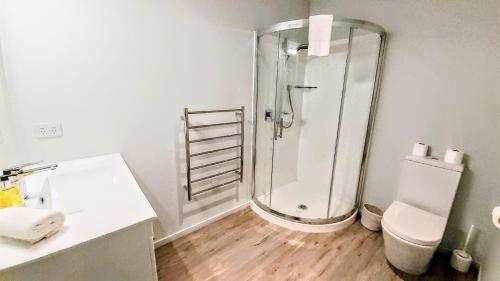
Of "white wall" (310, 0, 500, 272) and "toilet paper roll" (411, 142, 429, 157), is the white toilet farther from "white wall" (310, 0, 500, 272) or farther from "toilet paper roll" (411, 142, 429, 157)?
"white wall" (310, 0, 500, 272)

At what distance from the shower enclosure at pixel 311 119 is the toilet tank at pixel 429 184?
467 mm

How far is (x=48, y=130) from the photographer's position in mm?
1400

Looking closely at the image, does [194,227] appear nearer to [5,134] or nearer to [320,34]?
[5,134]

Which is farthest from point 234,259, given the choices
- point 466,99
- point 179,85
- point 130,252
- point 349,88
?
point 466,99

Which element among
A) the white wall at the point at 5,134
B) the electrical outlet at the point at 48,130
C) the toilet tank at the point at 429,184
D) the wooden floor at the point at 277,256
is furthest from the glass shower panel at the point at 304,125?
the white wall at the point at 5,134

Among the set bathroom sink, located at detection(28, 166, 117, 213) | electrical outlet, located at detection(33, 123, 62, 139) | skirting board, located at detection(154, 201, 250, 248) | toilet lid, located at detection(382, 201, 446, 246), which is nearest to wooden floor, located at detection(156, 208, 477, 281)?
skirting board, located at detection(154, 201, 250, 248)

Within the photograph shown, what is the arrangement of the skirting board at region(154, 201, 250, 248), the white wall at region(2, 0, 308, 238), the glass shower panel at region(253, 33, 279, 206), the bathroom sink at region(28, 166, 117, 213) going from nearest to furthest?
the bathroom sink at region(28, 166, 117, 213) → the white wall at region(2, 0, 308, 238) → the skirting board at region(154, 201, 250, 248) → the glass shower panel at region(253, 33, 279, 206)

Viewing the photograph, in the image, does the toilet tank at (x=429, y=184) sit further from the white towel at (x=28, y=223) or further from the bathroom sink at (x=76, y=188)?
the white towel at (x=28, y=223)

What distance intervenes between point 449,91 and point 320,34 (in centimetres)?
115

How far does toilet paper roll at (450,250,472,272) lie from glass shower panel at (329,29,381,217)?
0.87 meters

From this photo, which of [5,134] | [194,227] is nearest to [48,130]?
[5,134]

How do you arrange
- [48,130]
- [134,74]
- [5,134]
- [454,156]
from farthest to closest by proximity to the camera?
1. [454,156]
2. [134,74]
3. [48,130]
4. [5,134]

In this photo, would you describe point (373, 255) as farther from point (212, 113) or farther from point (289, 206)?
point (212, 113)

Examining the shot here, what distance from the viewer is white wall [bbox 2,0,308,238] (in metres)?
1.31
